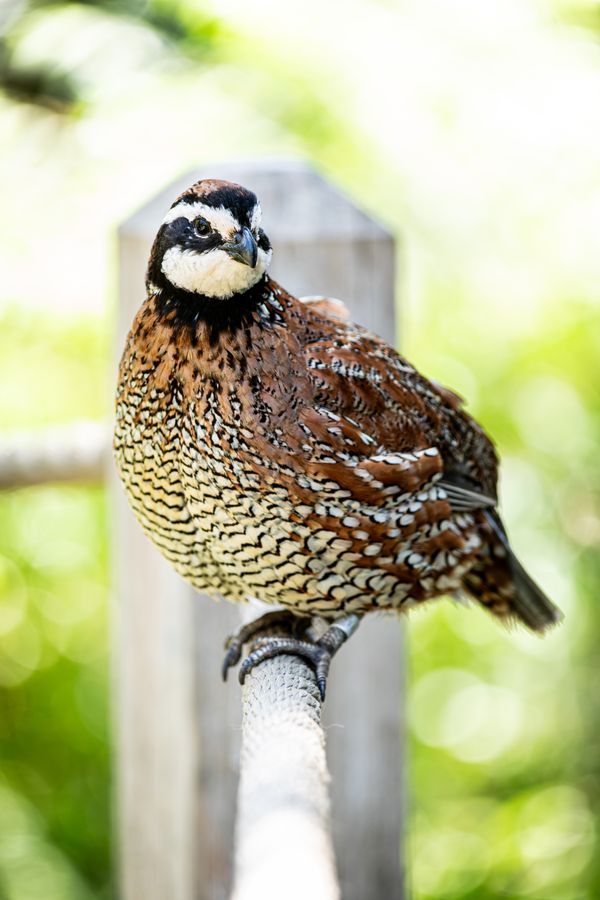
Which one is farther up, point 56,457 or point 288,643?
point 56,457

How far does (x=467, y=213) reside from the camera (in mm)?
5605

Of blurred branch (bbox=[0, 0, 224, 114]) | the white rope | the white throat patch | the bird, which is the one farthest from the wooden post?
blurred branch (bbox=[0, 0, 224, 114])

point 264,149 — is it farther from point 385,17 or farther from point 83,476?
point 83,476

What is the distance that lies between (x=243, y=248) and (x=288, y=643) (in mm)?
816

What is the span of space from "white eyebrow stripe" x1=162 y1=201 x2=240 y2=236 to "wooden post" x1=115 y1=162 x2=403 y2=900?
57cm

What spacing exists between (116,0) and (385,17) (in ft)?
4.36

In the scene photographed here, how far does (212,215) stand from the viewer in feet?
6.79

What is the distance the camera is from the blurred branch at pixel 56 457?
3.52 metres

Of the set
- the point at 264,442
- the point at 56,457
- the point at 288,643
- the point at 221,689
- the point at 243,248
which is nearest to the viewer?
the point at 243,248

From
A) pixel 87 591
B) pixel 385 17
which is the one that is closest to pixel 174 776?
pixel 87 591

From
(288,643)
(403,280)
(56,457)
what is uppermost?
(403,280)

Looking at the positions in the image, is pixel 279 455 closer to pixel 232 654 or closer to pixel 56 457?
pixel 232 654

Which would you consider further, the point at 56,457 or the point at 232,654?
the point at 56,457

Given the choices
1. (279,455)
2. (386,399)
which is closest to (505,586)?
(386,399)
